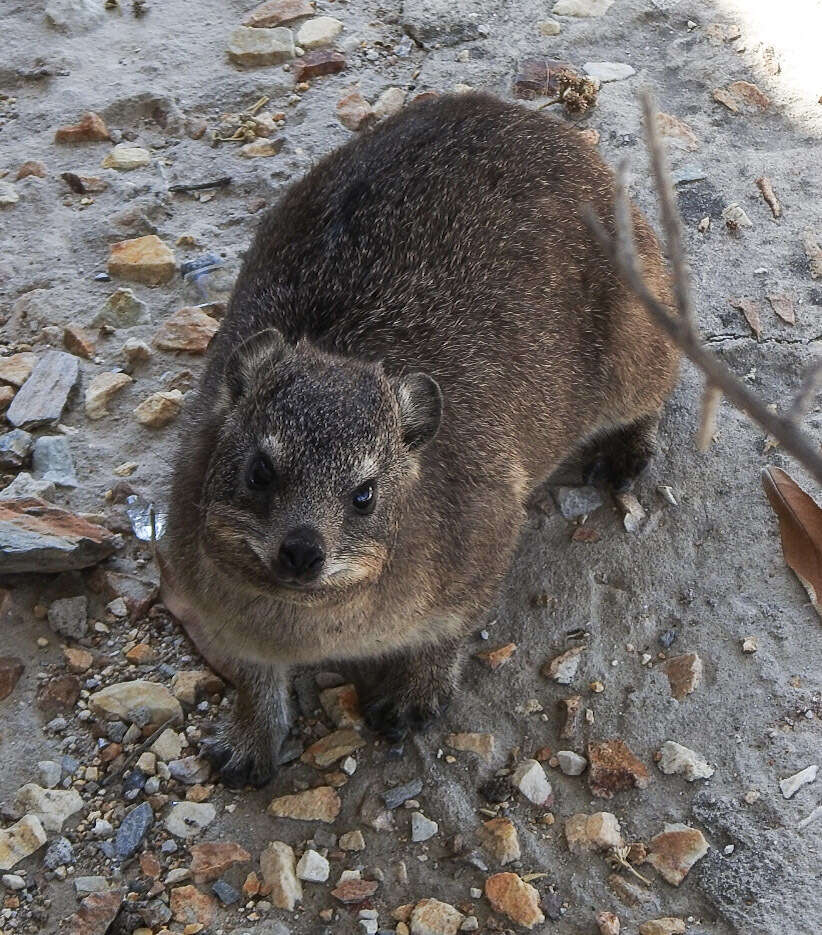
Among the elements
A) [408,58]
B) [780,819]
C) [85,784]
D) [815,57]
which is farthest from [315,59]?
[780,819]

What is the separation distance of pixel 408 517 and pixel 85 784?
4.41 ft

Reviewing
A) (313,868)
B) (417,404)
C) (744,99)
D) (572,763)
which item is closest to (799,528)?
(572,763)

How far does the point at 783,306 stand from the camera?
5.19 m

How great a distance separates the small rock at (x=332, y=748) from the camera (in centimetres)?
383

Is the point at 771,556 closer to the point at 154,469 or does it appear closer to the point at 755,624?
the point at 755,624

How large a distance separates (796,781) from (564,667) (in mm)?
844

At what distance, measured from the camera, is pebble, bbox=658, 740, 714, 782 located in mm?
3754

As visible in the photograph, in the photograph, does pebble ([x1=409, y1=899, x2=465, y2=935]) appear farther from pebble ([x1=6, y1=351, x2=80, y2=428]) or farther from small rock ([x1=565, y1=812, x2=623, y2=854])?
pebble ([x1=6, y1=351, x2=80, y2=428])

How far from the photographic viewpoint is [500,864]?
3545mm

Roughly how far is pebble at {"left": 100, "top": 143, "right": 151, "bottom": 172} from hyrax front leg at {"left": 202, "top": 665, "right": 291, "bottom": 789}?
3.00m

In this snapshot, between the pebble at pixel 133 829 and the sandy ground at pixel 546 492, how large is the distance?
66 millimetres

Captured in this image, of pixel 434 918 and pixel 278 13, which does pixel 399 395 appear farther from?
pixel 278 13

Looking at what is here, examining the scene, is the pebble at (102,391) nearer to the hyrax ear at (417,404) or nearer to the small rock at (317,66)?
the hyrax ear at (417,404)

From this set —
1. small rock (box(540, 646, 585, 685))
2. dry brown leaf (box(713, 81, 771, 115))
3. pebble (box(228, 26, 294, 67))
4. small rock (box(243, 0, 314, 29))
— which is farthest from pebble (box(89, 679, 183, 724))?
dry brown leaf (box(713, 81, 771, 115))
